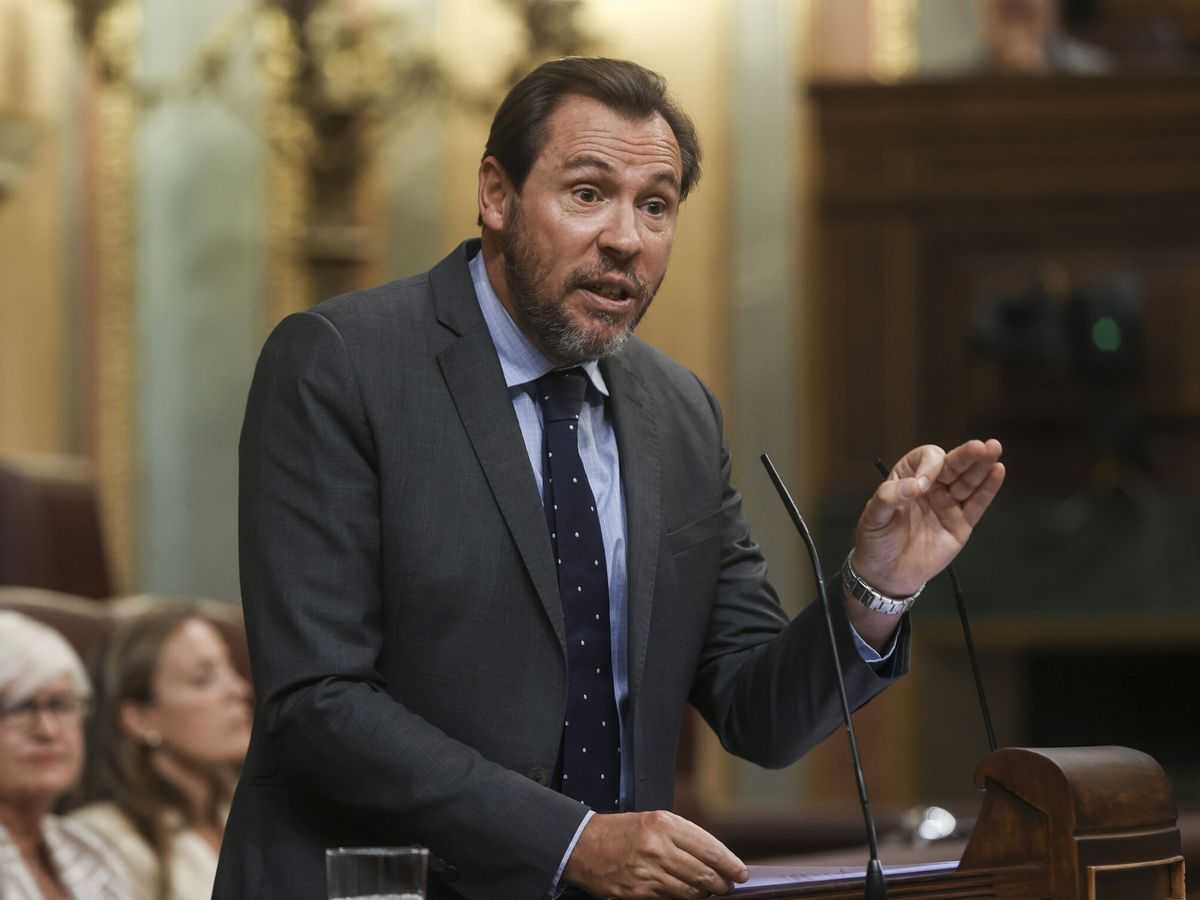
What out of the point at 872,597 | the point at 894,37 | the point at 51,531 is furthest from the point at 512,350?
the point at 894,37

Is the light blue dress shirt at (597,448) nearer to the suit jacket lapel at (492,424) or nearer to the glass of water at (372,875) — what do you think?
the suit jacket lapel at (492,424)

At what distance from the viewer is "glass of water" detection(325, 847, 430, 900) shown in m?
1.66

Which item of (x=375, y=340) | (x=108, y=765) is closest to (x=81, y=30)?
(x=108, y=765)

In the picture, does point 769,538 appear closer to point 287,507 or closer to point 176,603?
point 176,603

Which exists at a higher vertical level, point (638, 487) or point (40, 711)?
point (638, 487)

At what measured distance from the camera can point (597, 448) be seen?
2.30 m

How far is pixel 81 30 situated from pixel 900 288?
8.85 feet

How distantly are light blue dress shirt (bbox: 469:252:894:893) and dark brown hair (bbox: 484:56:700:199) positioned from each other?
152 mm

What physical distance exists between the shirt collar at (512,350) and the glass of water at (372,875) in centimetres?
70

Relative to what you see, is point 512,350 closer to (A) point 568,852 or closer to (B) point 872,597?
(B) point 872,597

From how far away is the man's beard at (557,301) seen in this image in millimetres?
2189

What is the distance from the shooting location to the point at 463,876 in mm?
2021

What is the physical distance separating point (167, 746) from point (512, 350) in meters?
1.94

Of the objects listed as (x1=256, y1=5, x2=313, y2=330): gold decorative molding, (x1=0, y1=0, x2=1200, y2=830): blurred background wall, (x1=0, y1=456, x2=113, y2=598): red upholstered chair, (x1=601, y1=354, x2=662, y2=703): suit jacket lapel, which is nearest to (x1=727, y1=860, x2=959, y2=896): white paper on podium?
(x1=601, y1=354, x2=662, y2=703): suit jacket lapel
